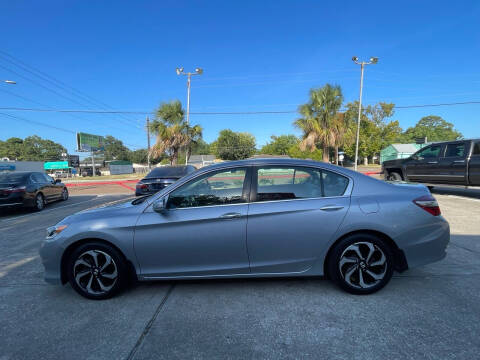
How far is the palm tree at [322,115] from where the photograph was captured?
19.7 metres

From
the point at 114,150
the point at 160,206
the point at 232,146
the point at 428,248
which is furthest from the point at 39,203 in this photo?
the point at 114,150

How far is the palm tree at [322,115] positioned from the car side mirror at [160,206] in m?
18.8

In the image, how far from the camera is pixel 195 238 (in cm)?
264

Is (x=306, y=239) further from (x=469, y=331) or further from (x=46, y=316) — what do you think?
(x=46, y=316)

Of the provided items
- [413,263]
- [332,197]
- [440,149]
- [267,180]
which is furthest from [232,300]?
[440,149]

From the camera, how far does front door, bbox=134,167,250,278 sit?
8.62 feet

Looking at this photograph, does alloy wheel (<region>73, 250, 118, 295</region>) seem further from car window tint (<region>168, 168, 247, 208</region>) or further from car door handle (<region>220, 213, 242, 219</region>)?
car door handle (<region>220, 213, 242, 219</region>)

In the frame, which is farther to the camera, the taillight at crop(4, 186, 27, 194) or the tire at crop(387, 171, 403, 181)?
the tire at crop(387, 171, 403, 181)

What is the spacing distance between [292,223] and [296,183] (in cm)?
48

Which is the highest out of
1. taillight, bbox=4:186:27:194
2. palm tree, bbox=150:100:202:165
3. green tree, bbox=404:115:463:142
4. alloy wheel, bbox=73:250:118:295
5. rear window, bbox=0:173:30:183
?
green tree, bbox=404:115:463:142

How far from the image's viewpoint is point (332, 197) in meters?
2.70

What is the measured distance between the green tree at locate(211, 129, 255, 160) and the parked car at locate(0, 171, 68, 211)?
53701 millimetres

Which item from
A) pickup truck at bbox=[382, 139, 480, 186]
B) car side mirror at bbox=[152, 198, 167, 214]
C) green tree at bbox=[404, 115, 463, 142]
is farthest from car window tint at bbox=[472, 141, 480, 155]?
green tree at bbox=[404, 115, 463, 142]

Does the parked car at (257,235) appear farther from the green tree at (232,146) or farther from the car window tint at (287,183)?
the green tree at (232,146)
